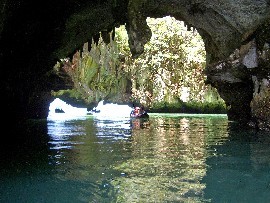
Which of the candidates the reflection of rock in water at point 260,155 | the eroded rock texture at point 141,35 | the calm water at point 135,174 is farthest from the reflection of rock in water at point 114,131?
the reflection of rock in water at point 260,155

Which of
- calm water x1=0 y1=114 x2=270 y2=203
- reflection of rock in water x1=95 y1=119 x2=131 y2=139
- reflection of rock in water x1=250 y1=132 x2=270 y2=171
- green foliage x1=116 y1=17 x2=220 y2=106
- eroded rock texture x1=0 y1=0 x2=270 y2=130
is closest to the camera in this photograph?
calm water x1=0 y1=114 x2=270 y2=203

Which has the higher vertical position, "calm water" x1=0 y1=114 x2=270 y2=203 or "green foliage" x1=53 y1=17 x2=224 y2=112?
"green foliage" x1=53 y1=17 x2=224 y2=112

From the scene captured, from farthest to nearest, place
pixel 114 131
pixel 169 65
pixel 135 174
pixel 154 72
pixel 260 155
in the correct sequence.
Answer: pixel 154 72, pixel 169 65, pixel 114 131, pixel 260 155, pixel 135 174

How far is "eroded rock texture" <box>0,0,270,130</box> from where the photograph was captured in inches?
448

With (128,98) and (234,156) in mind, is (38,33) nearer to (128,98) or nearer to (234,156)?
(234,156)

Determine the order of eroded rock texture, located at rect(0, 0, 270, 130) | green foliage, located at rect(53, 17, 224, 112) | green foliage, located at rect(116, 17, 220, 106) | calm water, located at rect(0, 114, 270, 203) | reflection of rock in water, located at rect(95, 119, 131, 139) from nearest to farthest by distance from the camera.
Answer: calm water, located at rect(0, 114, 270, 203), eroded rock texture, located at rect(0, 0, 270, 130), reflection of rock in water, located at rect(95, 119, 131, 139), green foliage, located at rect(116, 17, 220, 106), green foliage, located at rect(53, 17, 224, 112)

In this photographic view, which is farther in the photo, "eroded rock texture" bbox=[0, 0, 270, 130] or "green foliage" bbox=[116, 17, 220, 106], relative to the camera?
"green foliage" bbox=[116, 17, 220, 106]

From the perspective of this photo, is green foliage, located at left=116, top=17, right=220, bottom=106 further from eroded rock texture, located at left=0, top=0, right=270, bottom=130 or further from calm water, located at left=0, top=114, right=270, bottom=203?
calm water, located at left=0, top=114, right=270, bottom=203

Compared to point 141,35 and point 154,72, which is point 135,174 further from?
point 154,72

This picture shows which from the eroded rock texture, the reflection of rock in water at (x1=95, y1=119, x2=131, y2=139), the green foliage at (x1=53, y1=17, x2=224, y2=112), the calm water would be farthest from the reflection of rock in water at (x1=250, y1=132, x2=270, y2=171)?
the green foliage at (x1=53, y1=17, x2=224, y2=112)

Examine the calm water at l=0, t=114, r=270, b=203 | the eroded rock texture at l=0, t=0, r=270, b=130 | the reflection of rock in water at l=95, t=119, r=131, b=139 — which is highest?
the eroded rock texture at l=0, t=0, r=270, b=130

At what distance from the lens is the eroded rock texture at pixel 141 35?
1137cm

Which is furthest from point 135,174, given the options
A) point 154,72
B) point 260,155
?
point 154,72

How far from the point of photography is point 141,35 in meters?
16.4
